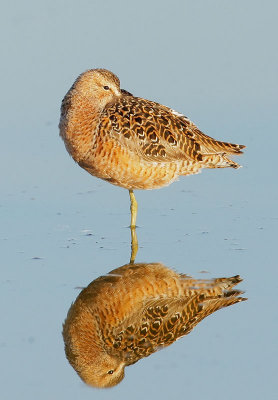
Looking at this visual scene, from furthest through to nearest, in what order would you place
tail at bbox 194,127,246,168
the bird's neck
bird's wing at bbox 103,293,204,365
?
tail at bbox 194,127,246,168
the bird's neck
bird's wing at bbox 103,293,204,365

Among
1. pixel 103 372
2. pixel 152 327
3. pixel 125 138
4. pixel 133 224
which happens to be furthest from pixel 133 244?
pixel 103 372

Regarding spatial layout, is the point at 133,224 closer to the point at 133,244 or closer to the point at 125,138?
the point at 133,244

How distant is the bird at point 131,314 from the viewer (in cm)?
698

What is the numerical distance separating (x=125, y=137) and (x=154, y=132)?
387 millimetres

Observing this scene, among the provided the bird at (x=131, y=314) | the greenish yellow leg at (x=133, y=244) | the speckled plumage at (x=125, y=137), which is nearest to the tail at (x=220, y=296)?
the bird at (x=131, y=314)

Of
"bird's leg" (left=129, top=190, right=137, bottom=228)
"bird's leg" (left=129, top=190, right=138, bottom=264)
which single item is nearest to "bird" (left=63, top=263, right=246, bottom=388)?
"bird's leg" (left=129, top=190, right=138, bottom=264)

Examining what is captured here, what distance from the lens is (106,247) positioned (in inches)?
352

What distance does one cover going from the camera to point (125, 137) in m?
Answer: 9.30

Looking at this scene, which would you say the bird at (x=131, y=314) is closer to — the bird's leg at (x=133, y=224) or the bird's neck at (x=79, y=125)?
the bird's leg at (x=133, y=224)

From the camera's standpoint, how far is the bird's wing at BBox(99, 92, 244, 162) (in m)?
9.33

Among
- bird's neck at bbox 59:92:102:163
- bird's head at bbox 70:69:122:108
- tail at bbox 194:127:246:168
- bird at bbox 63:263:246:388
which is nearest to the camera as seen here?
bird at bbox 63:263:246:388

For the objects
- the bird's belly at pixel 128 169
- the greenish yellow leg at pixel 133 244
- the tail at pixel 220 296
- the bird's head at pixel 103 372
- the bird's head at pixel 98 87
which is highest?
the bird's head at pixel 98 87

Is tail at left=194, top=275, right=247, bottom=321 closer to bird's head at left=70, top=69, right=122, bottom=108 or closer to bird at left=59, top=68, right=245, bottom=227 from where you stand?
bird at left=59, top=68, right=245, bottom=227

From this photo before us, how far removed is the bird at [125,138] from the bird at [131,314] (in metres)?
1.22
